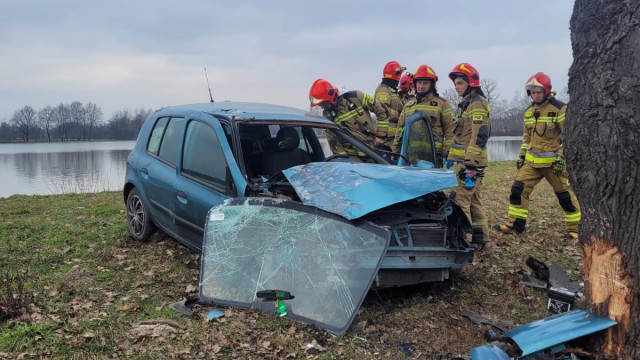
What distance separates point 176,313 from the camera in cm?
379

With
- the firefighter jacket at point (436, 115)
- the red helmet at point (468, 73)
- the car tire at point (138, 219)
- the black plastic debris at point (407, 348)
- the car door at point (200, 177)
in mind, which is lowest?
the black plastic debris at point (407, 348)

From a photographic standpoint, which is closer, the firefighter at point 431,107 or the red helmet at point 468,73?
the red helmet at point 468,73

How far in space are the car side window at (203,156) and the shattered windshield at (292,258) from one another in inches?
21.3

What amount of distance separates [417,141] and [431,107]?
1.21 meters

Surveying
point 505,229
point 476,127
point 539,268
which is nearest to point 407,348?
point 539,268

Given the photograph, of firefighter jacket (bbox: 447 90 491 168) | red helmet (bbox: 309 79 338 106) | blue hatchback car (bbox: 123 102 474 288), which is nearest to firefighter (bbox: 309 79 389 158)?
red helmet (bbox: 309 79 338 106)

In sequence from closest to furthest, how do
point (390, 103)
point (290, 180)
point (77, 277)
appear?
point (290, 180) → point (77, 277) → point (390, 103)

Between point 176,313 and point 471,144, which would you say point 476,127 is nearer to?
point 471,144

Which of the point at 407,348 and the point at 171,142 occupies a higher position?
the point at 171,142

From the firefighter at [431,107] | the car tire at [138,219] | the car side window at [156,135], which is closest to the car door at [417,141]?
the firefighter at [431,107]

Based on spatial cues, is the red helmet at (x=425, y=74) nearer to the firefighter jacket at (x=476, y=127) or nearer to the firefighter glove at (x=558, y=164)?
the firefighter jacket at (x=476, y=127)

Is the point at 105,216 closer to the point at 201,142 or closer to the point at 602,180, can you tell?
the point at 201,142

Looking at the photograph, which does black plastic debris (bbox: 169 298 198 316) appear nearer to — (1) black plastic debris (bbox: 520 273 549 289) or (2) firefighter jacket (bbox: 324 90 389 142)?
(1) black plastic debris (bbox: 520 273 549 289)

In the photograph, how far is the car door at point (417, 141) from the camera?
16.4 feet
